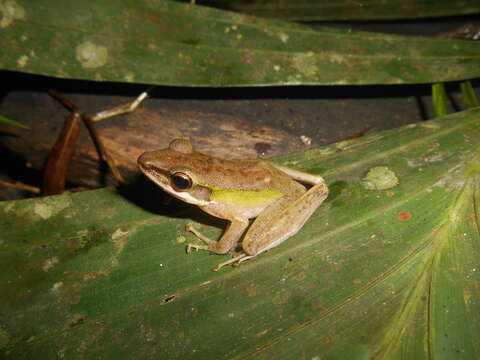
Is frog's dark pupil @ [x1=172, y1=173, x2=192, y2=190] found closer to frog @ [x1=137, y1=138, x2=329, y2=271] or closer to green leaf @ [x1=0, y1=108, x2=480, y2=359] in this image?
frog @ [x1=137, y1=138, x2=329, y2=271]

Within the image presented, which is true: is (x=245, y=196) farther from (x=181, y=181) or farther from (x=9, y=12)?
(x=9, y=12)

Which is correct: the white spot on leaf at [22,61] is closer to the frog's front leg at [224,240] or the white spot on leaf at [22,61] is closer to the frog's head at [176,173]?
the frog's head at [176,173]

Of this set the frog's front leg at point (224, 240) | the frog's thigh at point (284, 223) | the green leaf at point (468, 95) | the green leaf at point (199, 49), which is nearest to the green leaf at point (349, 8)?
the green leaf at point (199, 49)

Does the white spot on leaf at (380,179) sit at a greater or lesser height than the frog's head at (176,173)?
greater

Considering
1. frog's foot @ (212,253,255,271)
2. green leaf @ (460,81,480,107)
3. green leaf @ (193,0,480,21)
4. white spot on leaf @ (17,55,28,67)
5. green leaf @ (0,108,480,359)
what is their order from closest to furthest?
1. green leaf @ (0,108,480,359)
2. frog's foot @ (212,253,255,271)
3. white spot on leaf @ (17,55,28,67)
4. green leaf @ (460,81,480,107)
5. green leaf @ (193,0,480,21)

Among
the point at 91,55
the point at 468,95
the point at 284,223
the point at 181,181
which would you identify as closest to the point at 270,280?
the point at 284,223

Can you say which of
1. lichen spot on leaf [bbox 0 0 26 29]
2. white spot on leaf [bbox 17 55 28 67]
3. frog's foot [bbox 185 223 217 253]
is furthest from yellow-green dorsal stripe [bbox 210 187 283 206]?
lichen spot on leaf [bbox 0 0 26 29]

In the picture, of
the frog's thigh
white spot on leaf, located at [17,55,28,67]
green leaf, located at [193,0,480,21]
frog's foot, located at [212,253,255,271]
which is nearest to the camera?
frog's foot, located at [212,253,255,271]
